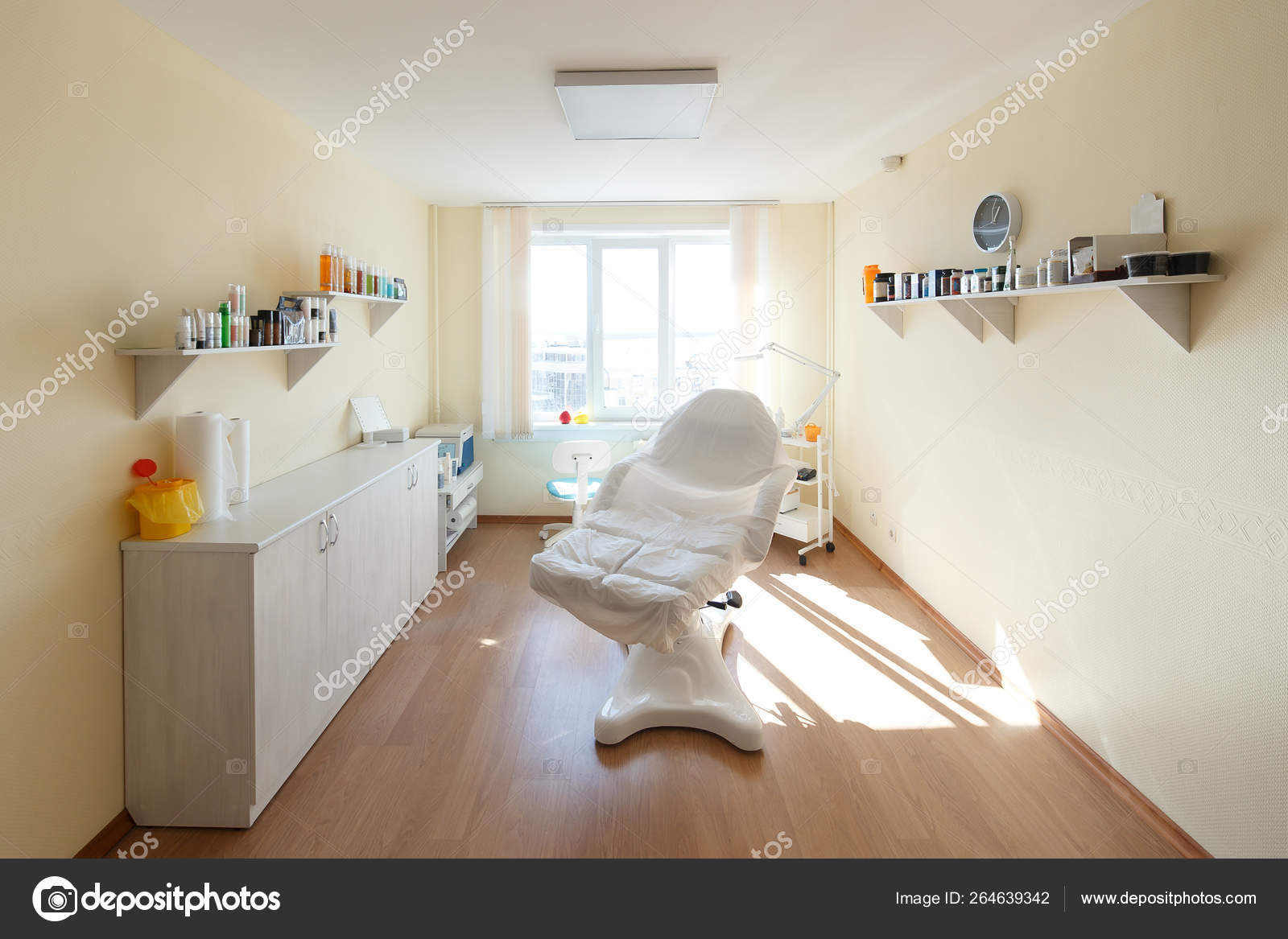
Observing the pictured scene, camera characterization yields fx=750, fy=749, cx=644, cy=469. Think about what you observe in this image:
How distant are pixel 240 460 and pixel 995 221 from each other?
314 centimetres

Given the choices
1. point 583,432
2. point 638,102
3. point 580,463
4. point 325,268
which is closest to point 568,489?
point 580,463

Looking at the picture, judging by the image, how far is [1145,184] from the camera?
227 centimetres

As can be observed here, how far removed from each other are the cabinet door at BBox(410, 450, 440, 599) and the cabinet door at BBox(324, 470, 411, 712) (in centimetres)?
13

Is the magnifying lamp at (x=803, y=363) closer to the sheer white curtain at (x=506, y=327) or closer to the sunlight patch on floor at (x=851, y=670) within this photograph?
the sunlight patch on floor at (x=851, y=670)

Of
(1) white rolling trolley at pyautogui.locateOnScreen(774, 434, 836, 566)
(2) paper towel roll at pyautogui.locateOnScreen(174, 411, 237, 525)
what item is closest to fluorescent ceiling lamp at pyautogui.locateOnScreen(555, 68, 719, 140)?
(2) paper towel roll at pyautogui.locateOnScreen(174, 411, 237, 525)

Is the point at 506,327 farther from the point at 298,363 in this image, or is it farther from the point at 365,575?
the point at 365,575

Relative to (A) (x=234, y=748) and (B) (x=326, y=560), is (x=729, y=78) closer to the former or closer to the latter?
(B) (x=326, y=560)

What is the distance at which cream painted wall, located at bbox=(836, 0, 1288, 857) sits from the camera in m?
1.87

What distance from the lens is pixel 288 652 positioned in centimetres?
Result: 244

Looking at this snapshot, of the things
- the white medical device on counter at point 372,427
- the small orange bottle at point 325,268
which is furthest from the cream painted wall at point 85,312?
the white medical device on counter at point 372,427

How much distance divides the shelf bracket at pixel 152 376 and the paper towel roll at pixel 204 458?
14 centimetres

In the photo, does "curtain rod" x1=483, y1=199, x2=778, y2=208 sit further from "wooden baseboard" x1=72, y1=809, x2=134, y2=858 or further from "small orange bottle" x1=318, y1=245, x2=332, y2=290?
"wooden baseboard" x1=72, y1=809, x2=134, y2=858

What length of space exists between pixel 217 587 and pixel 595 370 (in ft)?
13.0

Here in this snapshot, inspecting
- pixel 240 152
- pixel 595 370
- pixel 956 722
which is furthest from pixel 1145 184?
pixel 595 370
